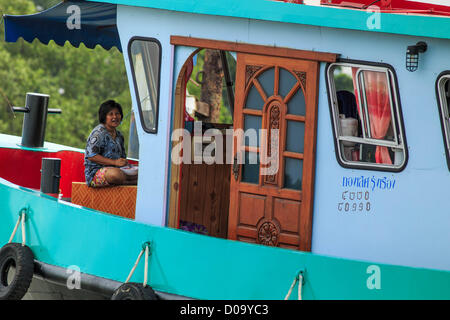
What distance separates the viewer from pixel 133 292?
600cm

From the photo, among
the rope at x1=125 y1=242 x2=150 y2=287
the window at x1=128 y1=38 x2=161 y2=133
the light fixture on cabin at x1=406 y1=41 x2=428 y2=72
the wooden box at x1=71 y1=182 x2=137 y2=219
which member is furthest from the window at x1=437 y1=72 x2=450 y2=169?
the wooden box at x1=71 y1=182 x2=137 y2=219

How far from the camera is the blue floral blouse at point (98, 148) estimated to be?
730 centimetres

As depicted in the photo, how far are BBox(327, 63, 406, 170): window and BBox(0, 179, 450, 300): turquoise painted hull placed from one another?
746 millimetres

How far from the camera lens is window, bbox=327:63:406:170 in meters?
5.61

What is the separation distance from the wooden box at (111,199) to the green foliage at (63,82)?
16294mm

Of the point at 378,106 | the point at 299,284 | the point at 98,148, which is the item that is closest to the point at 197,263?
the point at 299,284

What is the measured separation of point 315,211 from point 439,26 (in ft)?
5.02

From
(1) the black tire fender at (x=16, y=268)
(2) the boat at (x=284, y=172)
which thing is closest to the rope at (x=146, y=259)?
(2) the boat at (x=284, y=172)

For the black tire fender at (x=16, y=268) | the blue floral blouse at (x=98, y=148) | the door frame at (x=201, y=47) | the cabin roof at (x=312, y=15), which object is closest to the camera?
the cabin roof at (x=312, y=15)

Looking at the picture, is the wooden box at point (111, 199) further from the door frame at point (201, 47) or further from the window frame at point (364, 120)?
the window frame at point (364, 120)

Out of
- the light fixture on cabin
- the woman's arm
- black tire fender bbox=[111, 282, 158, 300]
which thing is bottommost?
black tire fender bbox=[111, 282, 158, 300]

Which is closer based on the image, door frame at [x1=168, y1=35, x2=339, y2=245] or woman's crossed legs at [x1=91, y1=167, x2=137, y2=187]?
Answer: door frame at [x1=168, y1=35, x2=339, y2=245]

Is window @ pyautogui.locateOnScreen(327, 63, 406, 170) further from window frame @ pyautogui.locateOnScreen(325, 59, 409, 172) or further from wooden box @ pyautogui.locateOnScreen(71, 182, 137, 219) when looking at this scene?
wooden box @ pyautogui.locateOnScreen(71, 182, 137, 219)

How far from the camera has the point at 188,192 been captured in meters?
7.02
